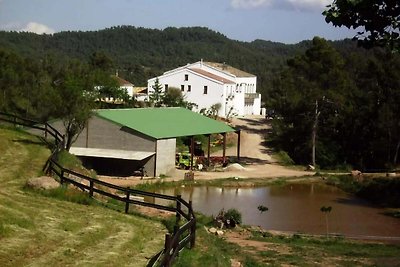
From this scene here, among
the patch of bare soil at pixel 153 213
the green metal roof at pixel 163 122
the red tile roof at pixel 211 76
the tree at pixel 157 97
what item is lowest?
the patch of bare soil at pixel 153 213

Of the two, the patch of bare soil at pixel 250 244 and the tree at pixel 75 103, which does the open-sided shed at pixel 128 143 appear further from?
the patch of bare soil at pixel 250 244

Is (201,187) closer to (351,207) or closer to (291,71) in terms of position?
(351,207)

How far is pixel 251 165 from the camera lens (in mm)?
49438

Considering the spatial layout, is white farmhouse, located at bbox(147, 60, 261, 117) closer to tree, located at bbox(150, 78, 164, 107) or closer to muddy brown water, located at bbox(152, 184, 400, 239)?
tree, located at bbox(150, 78, 164, 107)

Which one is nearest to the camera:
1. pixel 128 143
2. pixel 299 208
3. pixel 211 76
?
pixel 299 208

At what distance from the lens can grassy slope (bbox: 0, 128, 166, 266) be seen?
39.8 feet

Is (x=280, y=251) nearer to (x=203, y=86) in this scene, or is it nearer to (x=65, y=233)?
(x=65, y=233)

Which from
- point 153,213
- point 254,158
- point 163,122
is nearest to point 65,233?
point 153,213

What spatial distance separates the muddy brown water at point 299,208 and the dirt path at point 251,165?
272cm

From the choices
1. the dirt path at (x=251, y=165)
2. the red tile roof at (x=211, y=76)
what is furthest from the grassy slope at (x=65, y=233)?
the red tile roof at (x=211, y=76)

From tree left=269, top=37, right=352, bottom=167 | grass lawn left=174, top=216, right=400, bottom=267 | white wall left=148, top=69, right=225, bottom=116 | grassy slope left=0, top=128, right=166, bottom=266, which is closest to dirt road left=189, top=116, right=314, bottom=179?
tree left=269, top=37, right=352, bottom=167

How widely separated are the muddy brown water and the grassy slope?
11.5 m

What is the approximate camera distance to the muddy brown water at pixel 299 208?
2775 cm

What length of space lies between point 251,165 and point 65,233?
1420 inches
